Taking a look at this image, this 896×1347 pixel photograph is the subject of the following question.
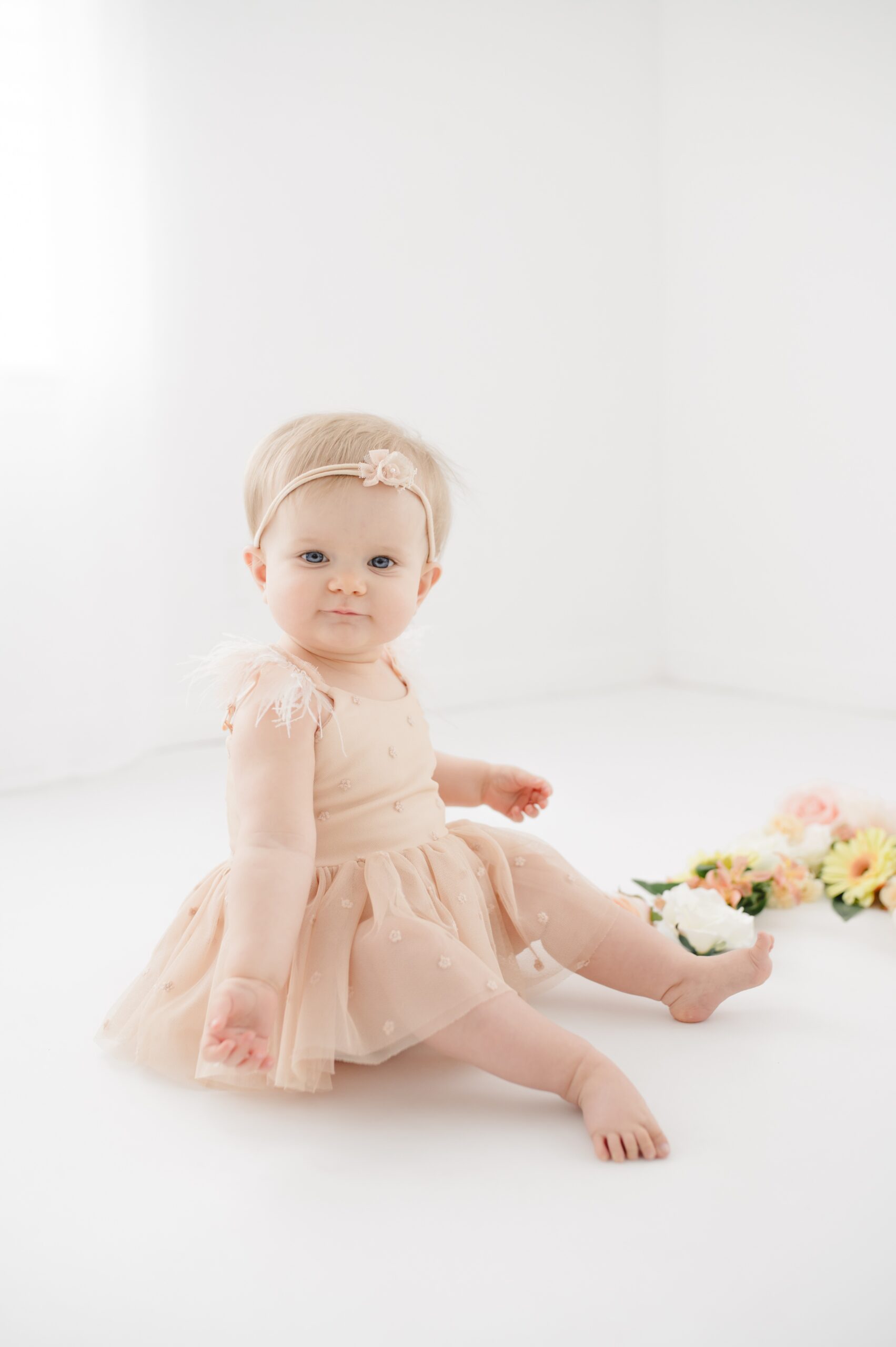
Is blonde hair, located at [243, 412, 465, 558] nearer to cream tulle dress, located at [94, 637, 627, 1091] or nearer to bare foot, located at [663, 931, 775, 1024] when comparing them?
cream tulle dress, located at [94, 637, 627, 1091]

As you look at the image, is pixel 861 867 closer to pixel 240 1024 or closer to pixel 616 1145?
pixel 616 1145

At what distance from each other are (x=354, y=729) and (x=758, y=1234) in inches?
20.2

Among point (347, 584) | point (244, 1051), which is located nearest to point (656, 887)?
point (347, 584)

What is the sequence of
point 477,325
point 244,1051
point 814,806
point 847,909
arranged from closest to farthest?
point 244,1051, point 847,909, point 814,806, point 477,325

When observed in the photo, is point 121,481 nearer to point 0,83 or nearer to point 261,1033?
point 0,83

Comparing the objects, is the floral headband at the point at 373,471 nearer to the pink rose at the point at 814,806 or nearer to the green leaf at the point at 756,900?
the green leaf at the point at 756,900

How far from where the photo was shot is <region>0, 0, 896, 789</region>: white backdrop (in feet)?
7.18

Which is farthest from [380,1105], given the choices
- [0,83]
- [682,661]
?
[682,661]

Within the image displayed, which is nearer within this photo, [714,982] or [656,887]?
[714,982]

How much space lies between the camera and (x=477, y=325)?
9.52 feet

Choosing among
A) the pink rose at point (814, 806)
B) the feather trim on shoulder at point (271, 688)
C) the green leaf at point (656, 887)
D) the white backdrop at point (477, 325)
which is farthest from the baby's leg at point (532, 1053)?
the white backdrop at point (477, 325)

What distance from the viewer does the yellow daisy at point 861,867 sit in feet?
4.67

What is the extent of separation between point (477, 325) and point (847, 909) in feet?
6.22

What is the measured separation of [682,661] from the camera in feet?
10.7
